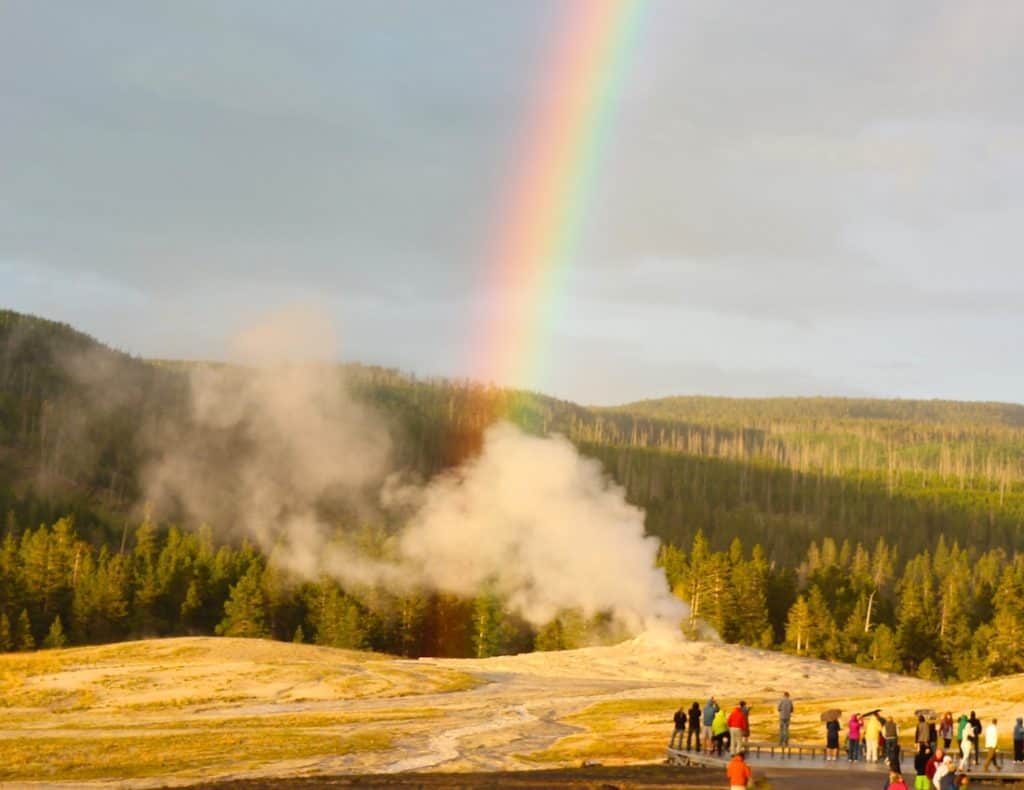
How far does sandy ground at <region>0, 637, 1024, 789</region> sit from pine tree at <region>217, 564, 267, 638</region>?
1923cm

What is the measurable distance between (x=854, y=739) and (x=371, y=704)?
42879mm

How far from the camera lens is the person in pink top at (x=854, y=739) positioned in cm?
5069

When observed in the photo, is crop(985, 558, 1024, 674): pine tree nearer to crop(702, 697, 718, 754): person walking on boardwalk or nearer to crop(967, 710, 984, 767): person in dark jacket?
crop(967, 710, 984, 767): person in dark jacket

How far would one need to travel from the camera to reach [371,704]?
85812mm

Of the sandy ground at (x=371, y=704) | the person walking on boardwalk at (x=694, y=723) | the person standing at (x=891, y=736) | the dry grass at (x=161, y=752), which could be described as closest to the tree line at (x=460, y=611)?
the sandy ground at (x=371, y=704)

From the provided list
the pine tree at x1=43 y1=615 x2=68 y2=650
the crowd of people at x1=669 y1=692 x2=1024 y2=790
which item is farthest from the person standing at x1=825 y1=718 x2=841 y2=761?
the pine tree at x1=43 y1=615 x2=68 y2=650

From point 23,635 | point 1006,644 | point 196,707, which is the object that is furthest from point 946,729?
point 23,635

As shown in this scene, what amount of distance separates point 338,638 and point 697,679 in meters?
46.3

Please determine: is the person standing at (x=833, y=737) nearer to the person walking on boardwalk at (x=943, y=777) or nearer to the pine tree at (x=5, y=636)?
the person walking on boardwalk at (x=943, y=777)

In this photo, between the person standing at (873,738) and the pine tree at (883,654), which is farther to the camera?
the pine tree at (883,654)

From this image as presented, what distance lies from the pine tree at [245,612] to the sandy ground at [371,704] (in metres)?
19.2

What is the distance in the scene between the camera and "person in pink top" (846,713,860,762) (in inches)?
1996

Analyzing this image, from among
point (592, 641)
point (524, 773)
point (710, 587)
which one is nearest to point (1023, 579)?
point (710, 587)

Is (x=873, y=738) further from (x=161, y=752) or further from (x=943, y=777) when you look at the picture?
(x=161, y=752)
